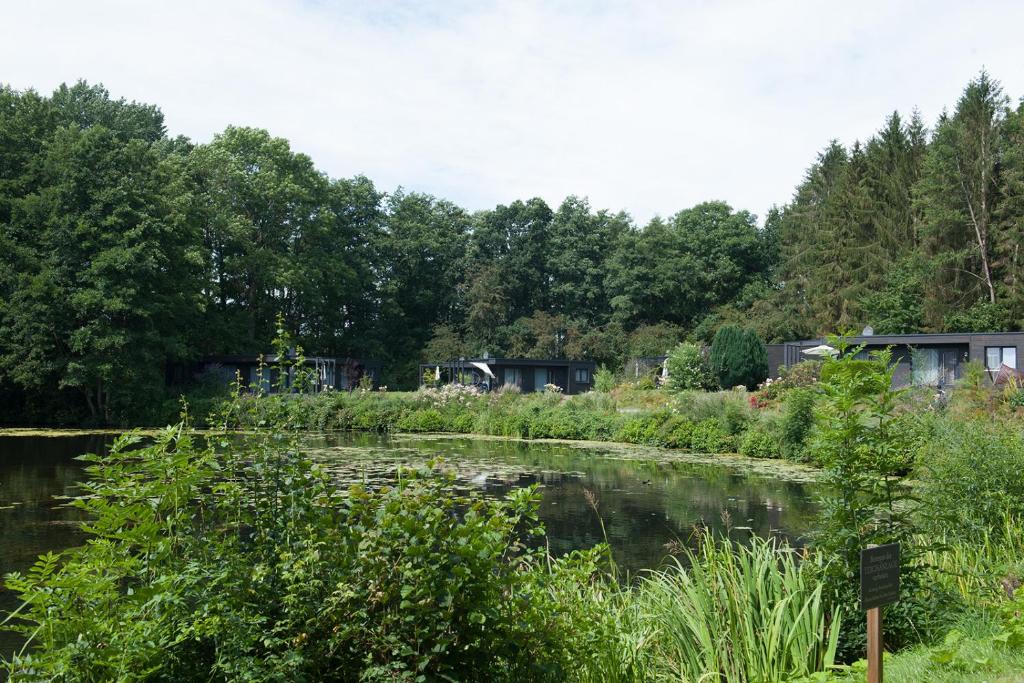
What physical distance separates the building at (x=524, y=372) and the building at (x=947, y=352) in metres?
17.0

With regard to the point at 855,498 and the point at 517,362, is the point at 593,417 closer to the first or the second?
the point at 517,362

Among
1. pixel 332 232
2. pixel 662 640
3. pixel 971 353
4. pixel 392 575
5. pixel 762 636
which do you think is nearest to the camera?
pixel 392 575

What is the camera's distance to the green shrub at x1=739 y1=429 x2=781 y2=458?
64.2 feet

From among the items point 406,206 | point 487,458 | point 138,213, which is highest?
point 406,206

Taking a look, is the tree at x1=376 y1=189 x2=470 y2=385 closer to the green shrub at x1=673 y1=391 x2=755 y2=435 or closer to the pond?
the pond

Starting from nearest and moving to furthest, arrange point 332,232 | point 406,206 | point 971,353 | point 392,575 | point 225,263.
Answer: point 392,575, point 971,353, point 225,263, point 332,232, point 406,206

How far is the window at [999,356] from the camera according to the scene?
28.2m

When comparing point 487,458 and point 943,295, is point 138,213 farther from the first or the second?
point 943,295

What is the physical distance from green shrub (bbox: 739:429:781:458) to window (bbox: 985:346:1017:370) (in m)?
13.3

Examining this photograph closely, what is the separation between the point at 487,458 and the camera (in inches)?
748

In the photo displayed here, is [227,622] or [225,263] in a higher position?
[225,263]

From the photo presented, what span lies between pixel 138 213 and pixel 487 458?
19880 millimetres

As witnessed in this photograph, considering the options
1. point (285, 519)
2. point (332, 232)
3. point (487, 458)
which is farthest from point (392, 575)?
point (332, 232)

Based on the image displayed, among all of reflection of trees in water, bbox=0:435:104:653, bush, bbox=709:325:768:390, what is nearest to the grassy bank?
bush, bbox=709:325:768:390
